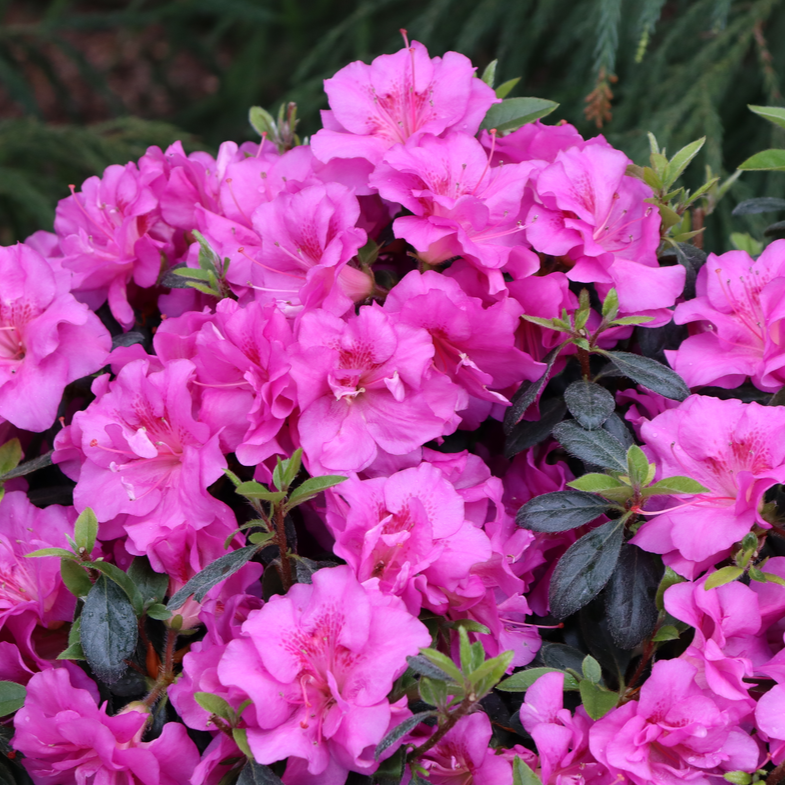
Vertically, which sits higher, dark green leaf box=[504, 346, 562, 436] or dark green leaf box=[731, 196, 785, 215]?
dark green leaf box=[731, 196, 785, 215]

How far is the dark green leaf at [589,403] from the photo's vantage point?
0.77 metres

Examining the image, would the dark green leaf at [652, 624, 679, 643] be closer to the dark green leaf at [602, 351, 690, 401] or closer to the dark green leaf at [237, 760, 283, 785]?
the dark green leaf at [602, 351, 690, 401]

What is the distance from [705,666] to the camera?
0.71 meters

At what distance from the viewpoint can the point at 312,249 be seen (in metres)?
0.83

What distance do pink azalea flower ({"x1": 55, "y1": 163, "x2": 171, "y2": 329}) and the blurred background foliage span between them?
72cm

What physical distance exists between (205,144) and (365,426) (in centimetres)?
254

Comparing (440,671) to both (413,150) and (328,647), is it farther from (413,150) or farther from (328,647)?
(413,150)

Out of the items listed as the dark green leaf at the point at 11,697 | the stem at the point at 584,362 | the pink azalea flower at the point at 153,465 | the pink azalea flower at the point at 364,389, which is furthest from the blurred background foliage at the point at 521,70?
the dark green leaf at the point at 11,697

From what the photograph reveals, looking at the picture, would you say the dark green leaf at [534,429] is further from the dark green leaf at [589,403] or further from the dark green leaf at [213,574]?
the dark green leaf at [213,574]

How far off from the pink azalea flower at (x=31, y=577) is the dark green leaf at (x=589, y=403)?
47 centimetres

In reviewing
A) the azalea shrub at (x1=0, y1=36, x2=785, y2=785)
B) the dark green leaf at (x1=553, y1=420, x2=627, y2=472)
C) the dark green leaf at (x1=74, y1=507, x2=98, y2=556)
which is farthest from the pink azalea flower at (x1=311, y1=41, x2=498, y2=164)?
the dark green leaf at (x1=74, y1=507, x2=98, y2=556)

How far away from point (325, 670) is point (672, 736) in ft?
0.91

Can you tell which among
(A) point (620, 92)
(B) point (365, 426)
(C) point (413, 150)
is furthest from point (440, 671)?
(A) point (620, 92)

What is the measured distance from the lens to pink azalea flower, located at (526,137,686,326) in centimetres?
82
